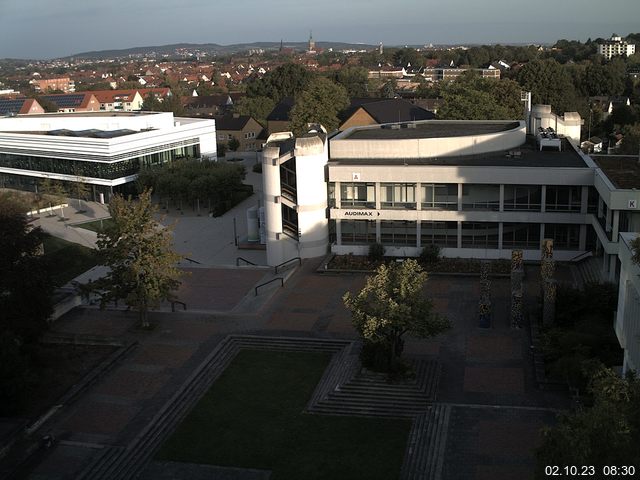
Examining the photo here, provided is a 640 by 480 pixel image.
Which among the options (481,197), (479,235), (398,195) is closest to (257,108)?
(398,195)

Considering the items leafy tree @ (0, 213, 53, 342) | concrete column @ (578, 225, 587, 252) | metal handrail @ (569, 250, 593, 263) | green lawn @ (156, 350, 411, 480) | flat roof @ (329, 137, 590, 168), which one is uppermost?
flat roof @ (329, 137, 590, 168)

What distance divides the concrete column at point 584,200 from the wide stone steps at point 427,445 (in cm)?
1795

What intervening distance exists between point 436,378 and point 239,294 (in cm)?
1322

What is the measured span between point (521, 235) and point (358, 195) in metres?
9.02

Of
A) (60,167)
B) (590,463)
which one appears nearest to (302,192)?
(590,463)

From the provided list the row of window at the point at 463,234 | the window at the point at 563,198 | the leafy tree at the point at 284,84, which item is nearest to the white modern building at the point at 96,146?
the row of window at the point at 463,234

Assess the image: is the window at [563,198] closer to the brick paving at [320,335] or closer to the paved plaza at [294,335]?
the paved plaza at [294,335]

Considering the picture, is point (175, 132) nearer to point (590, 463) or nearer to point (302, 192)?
point (302, 192)

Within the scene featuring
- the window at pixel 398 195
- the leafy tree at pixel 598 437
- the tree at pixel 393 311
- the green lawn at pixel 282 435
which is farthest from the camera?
the window at pixel 398 195

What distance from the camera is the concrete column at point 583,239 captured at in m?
37.7

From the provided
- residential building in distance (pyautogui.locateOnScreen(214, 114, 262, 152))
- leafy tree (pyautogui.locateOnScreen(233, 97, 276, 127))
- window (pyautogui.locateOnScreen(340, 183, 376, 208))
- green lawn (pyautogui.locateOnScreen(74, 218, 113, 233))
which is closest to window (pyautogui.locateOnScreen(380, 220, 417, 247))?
window (pyautogui.locateOnScreen(340, 183, 376, 208))

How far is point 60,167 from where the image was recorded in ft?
211

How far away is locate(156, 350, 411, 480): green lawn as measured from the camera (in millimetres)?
21016

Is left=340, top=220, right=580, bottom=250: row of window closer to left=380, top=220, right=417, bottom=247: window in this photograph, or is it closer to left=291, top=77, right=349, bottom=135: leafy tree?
left=380, top=220, right=417, bottom=247: window
